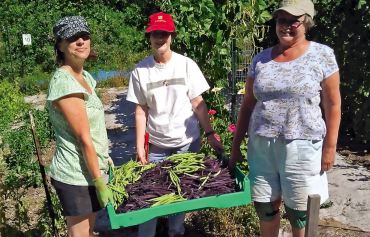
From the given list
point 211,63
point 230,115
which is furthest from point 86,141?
point 230,115

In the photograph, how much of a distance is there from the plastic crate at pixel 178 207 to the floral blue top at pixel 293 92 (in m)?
0.33

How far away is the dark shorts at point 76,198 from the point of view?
104 inches

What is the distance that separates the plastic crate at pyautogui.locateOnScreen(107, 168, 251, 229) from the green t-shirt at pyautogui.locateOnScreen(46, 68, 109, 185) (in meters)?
0.28

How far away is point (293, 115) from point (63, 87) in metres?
1.13

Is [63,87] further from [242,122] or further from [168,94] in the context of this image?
[242,122]

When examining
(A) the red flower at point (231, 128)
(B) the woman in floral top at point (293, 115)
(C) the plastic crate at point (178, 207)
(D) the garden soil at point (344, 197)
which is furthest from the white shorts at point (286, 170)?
(A) the red flower at point (231, 128)

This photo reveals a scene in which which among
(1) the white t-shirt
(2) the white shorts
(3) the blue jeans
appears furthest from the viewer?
(3) the blue jeans

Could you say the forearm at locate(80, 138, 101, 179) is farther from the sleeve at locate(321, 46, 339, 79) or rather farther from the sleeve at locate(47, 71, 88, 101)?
the sleeve at locate(321, 46, 339, 79)

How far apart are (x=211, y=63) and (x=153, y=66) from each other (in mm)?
1289

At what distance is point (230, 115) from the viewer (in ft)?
16.8

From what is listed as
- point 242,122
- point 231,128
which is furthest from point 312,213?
point 231,128

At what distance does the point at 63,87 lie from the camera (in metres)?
2.45

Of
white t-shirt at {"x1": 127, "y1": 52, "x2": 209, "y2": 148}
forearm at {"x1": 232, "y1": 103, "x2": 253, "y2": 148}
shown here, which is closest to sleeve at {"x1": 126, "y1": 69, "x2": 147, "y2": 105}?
white t-shirt at {"x1": 127, "y1": 52, "x2": 209, "y2": 148}

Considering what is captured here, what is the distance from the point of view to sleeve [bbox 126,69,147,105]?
313 centimetres
